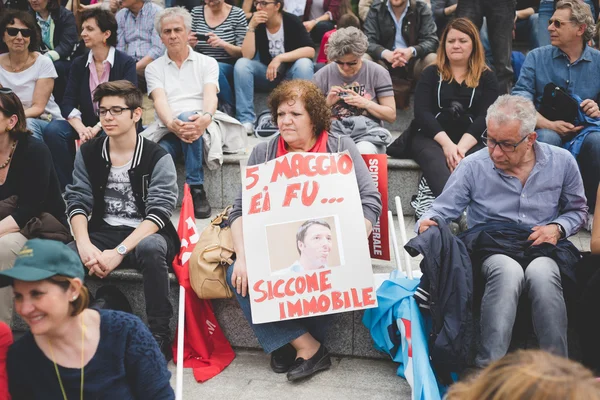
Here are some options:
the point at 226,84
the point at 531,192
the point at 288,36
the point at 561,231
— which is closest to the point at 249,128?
the point at 226,84

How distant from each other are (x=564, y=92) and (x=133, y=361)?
142 inches

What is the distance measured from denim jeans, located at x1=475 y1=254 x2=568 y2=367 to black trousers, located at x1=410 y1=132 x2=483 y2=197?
1.51 m

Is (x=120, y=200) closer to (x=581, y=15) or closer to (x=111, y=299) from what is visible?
(x=111, y=299)

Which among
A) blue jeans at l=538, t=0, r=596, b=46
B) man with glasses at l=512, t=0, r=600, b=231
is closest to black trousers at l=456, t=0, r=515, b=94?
blue jeans at l=538, t=0, r=596, b=46

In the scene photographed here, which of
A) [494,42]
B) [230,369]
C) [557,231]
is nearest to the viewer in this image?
[557,231]

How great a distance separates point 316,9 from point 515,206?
13.4 feet

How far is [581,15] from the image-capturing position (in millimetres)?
5078

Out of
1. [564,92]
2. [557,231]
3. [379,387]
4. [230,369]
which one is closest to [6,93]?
[230,369]

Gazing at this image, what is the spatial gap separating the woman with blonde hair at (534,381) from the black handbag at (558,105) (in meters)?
3.76

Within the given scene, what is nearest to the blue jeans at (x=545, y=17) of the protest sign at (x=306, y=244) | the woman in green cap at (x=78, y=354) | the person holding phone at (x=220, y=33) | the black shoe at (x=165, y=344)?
the person holding phone at (x=220, y=33)

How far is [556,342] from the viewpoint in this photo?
134 inches

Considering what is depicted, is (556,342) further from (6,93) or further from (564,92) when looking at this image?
(6,93)

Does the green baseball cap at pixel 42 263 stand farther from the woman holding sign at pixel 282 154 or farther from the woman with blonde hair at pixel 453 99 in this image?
the woman with blonde hair at pixel 453 99

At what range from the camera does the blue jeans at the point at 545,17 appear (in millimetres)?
6554
